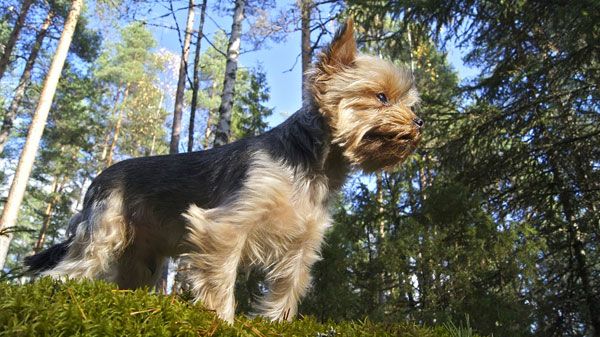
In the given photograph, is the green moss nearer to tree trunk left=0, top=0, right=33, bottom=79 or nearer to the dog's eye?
the dog's eye

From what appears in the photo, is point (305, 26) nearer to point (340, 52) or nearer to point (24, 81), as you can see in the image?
point (340, 52)

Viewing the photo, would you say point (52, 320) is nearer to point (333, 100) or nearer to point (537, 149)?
point (333, 100)

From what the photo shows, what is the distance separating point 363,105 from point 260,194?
146cm

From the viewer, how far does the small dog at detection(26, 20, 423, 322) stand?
4.02 metres

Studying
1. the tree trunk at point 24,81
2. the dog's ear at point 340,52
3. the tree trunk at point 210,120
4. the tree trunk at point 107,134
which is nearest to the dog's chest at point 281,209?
the dog's ear at point 340,52

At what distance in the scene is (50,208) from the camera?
37656mm

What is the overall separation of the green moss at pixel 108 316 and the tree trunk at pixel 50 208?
112 ft

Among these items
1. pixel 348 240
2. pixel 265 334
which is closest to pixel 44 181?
pixel 348 240

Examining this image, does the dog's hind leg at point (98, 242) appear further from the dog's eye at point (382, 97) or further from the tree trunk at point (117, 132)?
the tree trunk at point (117, 132)

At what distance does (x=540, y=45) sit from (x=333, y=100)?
29.9 feet

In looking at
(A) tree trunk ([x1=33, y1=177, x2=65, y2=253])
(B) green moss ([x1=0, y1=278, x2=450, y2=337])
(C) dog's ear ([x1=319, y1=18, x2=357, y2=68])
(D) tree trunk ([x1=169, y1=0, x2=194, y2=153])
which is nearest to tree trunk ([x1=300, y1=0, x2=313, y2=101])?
(D) tree trunk ([x1=169, y1=0, x2=194, y2=153])

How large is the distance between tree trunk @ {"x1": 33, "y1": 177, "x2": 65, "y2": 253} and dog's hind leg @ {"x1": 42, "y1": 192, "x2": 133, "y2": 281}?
31.3m

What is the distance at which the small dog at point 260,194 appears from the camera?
4.02m

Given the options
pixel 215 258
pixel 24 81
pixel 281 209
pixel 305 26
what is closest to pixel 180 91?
pixel 305 26
